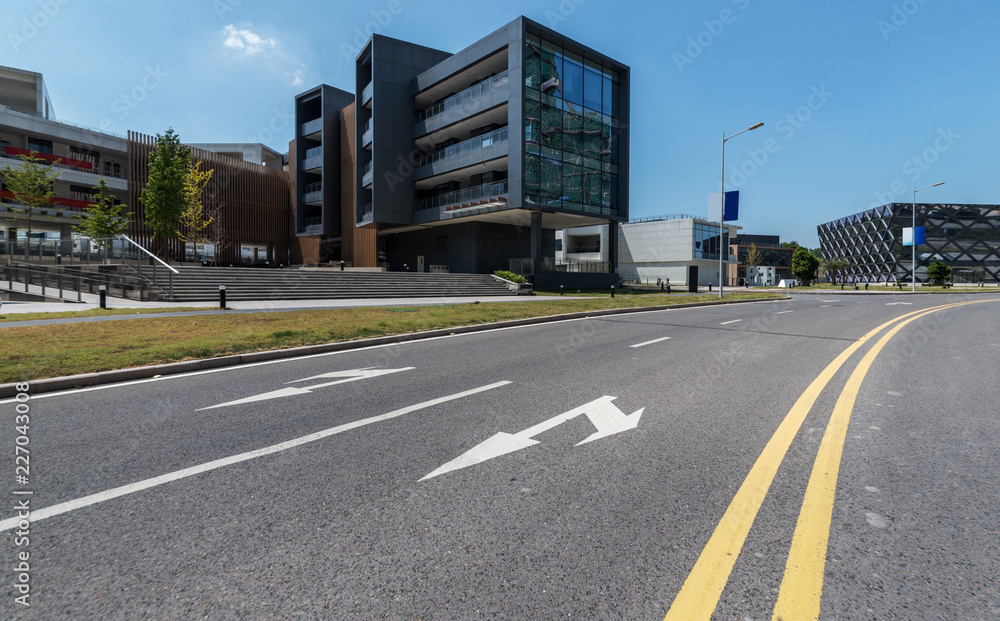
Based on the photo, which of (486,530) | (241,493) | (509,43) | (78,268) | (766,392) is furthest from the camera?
(509,43)

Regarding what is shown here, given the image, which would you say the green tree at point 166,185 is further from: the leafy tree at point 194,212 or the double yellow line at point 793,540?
the double yellow line at point 793,540

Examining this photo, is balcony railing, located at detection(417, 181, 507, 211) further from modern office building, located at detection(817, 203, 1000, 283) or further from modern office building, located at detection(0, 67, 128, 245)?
modern office building, located at detection(817, 203, 1000, 283)

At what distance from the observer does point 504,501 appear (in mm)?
2979

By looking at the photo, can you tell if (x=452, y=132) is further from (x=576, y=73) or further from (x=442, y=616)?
(x=442, y=616)

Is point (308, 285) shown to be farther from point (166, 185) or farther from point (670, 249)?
point (670, 249)

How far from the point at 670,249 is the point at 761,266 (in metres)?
34.6

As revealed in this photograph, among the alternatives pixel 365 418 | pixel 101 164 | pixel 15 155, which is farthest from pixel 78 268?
pixel 101 164

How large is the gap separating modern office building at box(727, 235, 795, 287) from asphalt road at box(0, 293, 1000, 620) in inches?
3300

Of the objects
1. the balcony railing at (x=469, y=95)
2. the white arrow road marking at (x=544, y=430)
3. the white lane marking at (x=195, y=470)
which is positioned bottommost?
the white lane marking at (x=195, y=470)

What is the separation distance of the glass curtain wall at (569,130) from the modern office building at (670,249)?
31.1 m

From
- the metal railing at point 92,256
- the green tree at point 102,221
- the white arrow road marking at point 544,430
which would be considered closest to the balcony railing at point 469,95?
the metal railing at point 92,256

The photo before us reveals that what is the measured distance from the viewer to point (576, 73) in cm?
3819

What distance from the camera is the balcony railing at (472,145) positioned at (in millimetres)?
36031

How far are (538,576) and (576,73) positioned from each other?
4257cm
